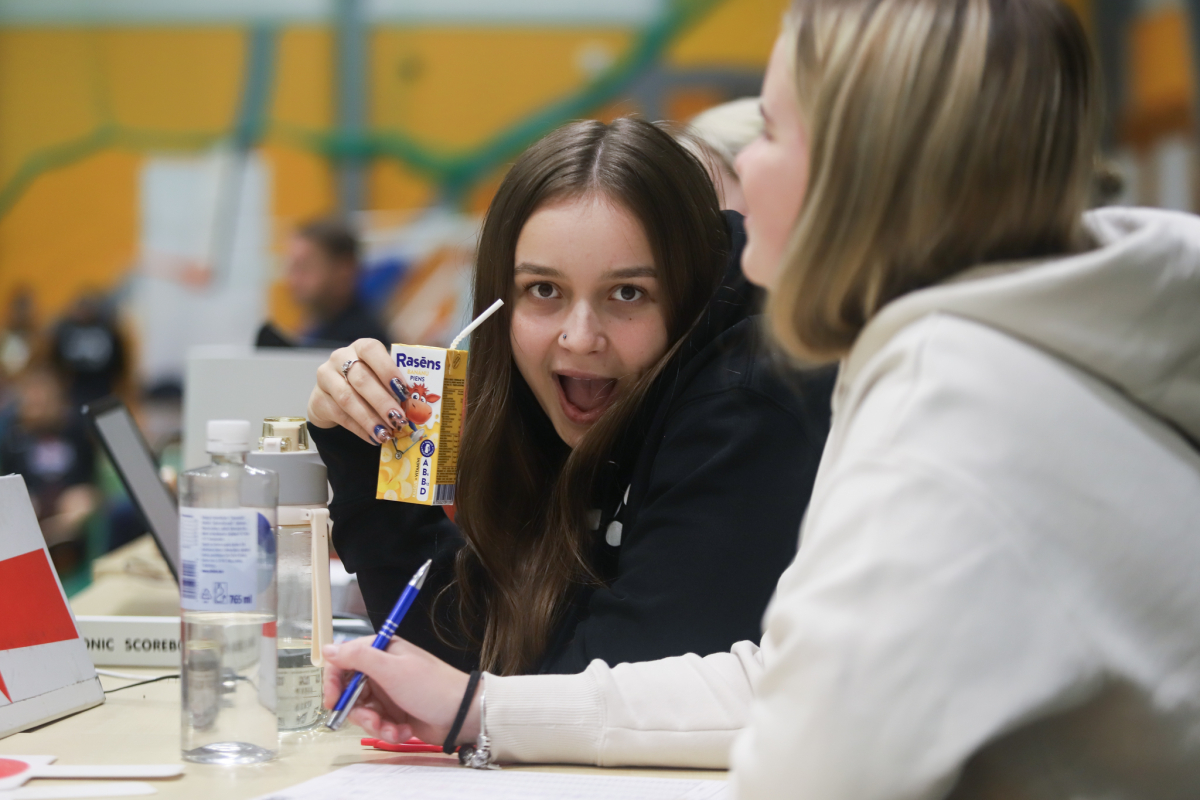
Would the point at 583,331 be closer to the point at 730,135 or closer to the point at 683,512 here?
the point at 683,512

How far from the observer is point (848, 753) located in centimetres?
64

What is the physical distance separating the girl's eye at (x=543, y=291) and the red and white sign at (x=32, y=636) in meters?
0.64

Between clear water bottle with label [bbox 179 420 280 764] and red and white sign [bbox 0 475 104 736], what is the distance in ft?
0.79

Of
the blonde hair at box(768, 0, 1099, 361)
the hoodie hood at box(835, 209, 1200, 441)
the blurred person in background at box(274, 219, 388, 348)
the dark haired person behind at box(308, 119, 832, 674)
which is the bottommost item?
the blurred person in background at box(274, 219, 388, 348)

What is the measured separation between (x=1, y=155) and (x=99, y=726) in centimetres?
563

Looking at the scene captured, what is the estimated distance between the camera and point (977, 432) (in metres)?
0.66

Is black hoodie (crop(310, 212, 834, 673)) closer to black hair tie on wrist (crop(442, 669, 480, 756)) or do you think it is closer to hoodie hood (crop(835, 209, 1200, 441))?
black hair tie on wrist (crop(442, 669, 480, 756))

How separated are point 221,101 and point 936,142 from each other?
576 centimetres

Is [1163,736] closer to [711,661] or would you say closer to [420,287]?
[711,661]

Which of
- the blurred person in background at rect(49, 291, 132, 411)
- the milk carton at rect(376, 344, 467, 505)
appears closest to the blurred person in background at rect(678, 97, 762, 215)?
the milk carton at rect(376, 344, 467, 505)

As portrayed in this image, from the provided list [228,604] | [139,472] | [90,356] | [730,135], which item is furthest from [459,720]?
[90,356]

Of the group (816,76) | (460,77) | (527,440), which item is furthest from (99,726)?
(460,77)

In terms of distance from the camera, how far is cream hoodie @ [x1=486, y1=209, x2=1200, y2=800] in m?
0.64

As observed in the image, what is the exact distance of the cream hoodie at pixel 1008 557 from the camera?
0.64 metres
